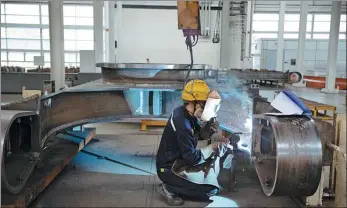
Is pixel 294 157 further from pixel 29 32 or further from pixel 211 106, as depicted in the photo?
pixel 29 32

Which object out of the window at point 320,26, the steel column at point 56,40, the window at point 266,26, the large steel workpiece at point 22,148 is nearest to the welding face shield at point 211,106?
the large steel workpiece at point 22,148

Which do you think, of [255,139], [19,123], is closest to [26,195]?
[19,123]

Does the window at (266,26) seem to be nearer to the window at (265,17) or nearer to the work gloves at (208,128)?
the window at (265,17)

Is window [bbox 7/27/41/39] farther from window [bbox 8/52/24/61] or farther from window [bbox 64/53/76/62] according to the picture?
window [bbox 64/53/76/62]

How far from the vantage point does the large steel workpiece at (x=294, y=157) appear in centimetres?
222

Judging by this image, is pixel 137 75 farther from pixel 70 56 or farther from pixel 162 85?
pixel 70 56

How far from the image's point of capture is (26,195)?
2678mm

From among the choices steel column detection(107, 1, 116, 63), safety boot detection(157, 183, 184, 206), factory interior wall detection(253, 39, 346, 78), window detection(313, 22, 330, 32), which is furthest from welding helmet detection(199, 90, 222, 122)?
window detection(313, 22, 330, 32)

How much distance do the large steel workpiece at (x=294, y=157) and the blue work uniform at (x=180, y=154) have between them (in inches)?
27.7

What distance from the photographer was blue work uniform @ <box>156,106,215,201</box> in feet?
9.41

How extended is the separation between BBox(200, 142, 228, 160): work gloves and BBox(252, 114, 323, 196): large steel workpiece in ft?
2.14

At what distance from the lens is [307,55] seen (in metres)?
20.2

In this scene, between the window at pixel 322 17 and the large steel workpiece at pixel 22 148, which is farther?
the window at pixel 322 17

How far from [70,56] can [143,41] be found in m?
3.84
